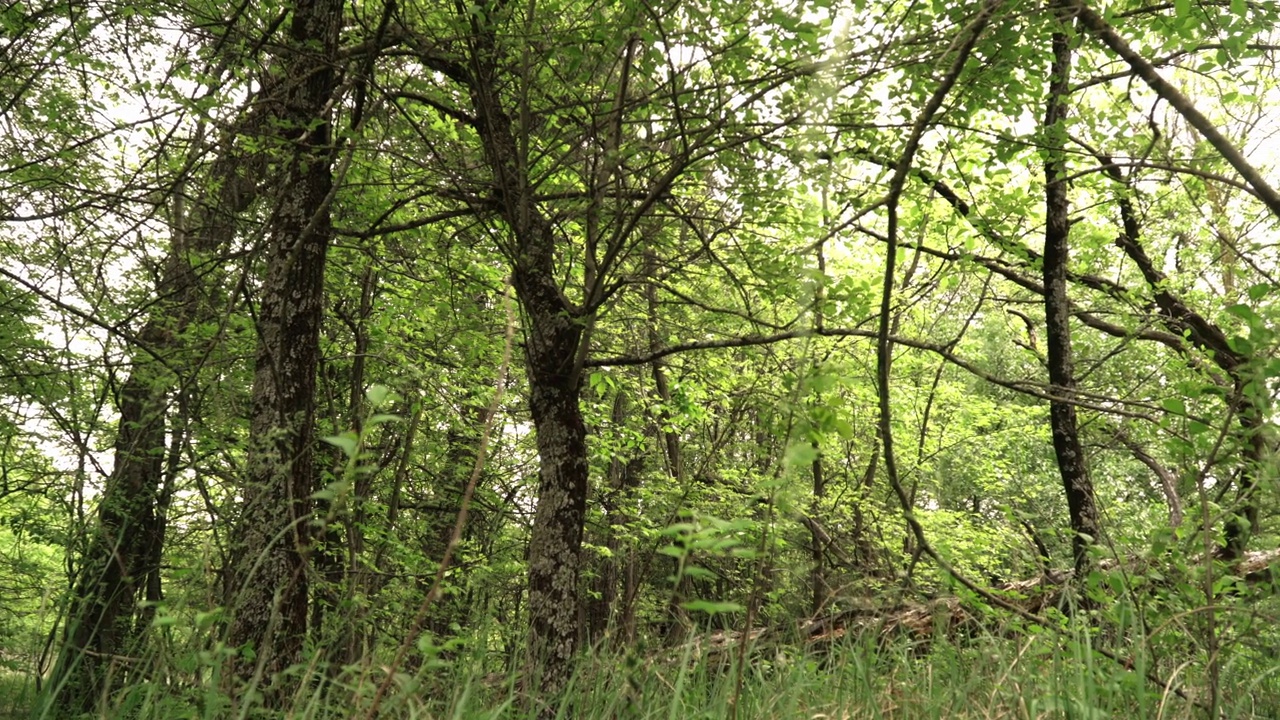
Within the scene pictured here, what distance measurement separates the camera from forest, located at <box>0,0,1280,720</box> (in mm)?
1983

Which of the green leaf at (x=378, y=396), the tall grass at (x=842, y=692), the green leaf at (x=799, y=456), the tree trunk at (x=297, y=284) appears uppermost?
the tree trunk at (x=297, y=284)

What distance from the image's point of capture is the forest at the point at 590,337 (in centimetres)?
198

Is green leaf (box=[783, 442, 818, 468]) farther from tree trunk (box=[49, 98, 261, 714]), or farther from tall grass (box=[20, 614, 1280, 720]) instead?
tree trunk (box=[49, 98, 261, 714])

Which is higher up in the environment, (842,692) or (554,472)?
(554,472)

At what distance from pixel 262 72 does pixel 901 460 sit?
1142cm

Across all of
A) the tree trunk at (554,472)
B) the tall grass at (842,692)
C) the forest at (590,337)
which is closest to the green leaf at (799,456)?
the forest at (590,337)

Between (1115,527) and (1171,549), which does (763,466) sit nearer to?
(1115,527)

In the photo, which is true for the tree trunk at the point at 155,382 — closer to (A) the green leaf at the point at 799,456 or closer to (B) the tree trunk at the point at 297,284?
(B) the tree trunk at the point at 297,284

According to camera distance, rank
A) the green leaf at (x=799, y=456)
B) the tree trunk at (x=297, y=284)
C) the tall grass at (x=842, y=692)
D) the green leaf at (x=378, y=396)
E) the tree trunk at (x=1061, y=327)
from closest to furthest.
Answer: the green leaf at (x=378, y=396) < the green leaf at (x=799, y=456) < the tall grass at (x=842, y=692) < the tree trunk at (x=297, y=284) < the tree trunk at (x=1061, y=327)

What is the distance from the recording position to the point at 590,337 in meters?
4.70

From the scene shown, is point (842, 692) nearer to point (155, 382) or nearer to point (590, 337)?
point (590, 337)

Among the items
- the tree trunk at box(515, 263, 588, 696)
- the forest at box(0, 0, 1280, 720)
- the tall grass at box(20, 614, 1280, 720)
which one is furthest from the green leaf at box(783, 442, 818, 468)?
the tree trunk at box(515, 263, 588, 696)

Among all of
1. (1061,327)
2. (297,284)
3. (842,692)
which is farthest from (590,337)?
(1061,327)

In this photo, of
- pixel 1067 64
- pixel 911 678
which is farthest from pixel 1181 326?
pixel 911 678
